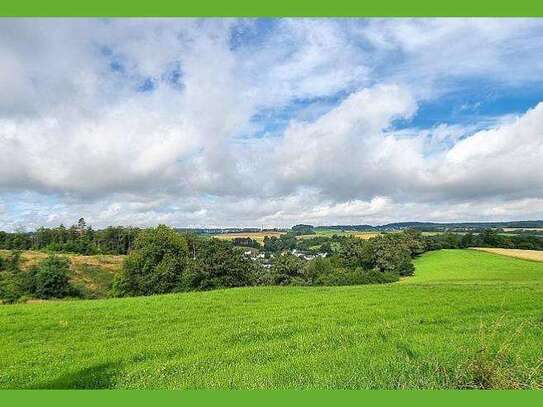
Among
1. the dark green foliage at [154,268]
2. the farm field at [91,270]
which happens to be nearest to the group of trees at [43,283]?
the farm field at [91,270]

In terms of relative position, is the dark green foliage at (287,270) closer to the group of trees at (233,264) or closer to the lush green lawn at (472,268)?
the group of trees at (233,264)

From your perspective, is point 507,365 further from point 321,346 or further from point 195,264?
point 195,264

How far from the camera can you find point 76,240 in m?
149

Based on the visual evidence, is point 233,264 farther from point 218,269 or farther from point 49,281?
point 49,281

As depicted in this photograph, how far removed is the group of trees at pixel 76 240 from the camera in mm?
144250

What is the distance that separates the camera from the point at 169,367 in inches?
416

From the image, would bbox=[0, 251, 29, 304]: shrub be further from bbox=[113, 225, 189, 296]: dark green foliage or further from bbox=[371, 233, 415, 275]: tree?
bbox=[371, 233, 415, 275]: tree

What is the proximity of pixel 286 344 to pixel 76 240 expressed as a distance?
151 m

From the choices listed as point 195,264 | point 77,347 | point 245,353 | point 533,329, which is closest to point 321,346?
point 245,353

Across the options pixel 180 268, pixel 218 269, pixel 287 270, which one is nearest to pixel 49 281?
pixel 180 268

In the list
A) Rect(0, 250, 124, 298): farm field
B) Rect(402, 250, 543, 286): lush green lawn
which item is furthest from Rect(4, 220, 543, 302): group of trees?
Rect(402, 250, 543, 286): lush green lawn

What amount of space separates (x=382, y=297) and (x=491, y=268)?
190 ft

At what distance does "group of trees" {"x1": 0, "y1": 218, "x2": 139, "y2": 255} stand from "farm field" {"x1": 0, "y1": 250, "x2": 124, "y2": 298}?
18946mm

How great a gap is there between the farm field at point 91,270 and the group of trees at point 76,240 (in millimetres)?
18946
